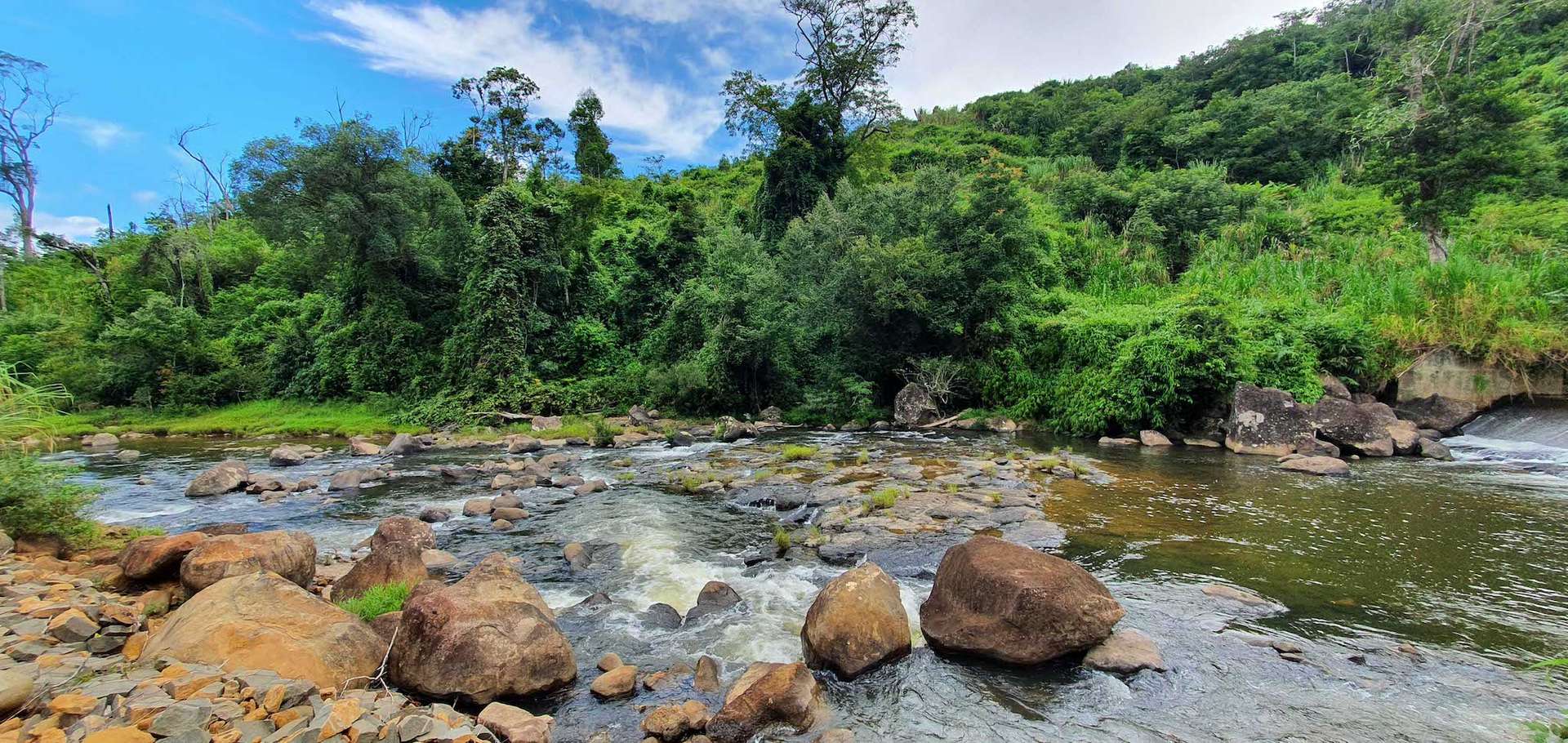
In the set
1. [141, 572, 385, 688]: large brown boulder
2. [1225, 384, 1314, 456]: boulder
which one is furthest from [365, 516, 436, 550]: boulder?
[1225, 384, 1314, 456]: boulder

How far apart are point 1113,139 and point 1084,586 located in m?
52.4

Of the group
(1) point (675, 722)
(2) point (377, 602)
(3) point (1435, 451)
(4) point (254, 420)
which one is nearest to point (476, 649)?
(1) point (675, 722)

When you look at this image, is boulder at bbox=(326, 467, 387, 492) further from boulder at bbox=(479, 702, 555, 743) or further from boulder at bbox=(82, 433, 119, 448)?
boulder at bbox=(82, 433, 119, 448)

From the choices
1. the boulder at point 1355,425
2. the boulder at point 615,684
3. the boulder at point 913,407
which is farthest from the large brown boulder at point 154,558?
the boulder at point 1355,425

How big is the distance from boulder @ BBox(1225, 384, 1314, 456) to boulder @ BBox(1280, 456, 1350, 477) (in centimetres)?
170

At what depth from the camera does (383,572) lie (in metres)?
6.92

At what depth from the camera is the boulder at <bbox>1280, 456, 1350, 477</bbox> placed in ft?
41.1

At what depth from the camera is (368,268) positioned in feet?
96.8

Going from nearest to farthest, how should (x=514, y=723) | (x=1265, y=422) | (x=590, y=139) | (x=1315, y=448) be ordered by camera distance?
(x=514, y=723)
(x=1315, y=448)
(x=1265, y=422)
(x=590, y=139)

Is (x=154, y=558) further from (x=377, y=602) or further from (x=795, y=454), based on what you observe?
(x=795, y=454)

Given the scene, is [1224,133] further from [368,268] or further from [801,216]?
[368,268]

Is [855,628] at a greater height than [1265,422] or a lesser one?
lesser

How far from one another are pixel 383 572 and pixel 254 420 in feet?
92.5

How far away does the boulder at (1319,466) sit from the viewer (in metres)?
12.5
